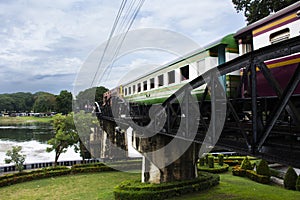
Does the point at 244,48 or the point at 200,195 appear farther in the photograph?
the point at 200,195

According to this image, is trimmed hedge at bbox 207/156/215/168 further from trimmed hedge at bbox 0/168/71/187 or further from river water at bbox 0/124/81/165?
river water at bbox 0/124/81/165

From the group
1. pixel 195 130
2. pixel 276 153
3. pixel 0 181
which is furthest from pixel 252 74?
pixel 0 181

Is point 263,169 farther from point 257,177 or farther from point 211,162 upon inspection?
point 211,162

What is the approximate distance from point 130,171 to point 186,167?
10593mm

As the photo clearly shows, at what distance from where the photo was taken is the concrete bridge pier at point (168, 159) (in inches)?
555

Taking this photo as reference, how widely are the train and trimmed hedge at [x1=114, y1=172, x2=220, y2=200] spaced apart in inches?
185

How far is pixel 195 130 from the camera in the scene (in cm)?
857

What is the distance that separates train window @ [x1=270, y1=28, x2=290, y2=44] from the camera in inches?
280

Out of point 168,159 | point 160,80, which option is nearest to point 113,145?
point 160,80

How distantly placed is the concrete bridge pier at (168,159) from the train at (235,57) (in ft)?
8.48

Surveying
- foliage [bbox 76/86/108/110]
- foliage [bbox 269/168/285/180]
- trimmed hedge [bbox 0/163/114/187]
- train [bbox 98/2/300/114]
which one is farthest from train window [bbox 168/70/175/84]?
foliage [bbox 76/86/108/110]

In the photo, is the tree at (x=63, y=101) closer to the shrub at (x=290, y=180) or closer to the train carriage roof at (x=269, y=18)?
the shrub at (x=290, y=180)

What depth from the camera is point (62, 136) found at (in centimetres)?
2575

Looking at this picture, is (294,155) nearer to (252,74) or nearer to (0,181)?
(252,74)
